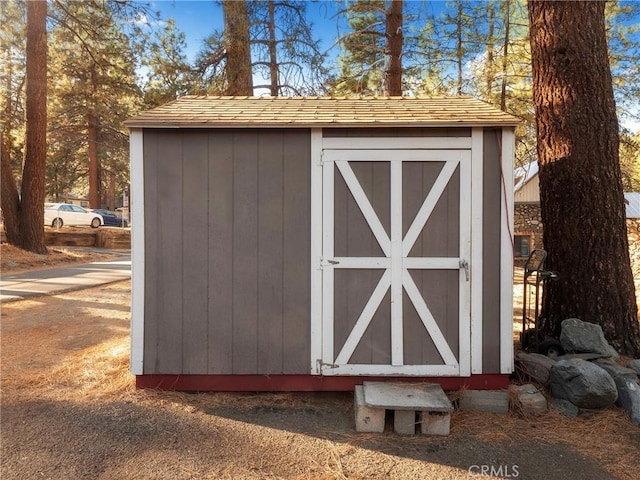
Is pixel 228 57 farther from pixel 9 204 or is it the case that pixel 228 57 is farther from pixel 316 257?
pixel 9 204

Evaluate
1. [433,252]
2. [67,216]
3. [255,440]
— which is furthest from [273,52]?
[67,216]

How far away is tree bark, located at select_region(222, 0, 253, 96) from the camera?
8.52 metres

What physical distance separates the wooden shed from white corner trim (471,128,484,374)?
0.01 m

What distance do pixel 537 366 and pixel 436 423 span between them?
3.97ft

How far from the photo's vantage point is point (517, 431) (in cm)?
288

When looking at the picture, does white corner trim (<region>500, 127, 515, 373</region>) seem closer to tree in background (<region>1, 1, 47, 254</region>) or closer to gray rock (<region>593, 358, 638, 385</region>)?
gray rock (<region>593, 358, 638, 385</region>)

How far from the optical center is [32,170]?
36.8 feet

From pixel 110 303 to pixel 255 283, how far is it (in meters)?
4.71

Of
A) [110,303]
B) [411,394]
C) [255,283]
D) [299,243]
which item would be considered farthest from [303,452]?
[110,303]

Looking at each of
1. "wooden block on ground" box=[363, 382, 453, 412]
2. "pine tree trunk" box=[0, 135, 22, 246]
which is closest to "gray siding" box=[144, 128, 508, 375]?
"wooden block on ground" box=[363, 382, 453, 412]

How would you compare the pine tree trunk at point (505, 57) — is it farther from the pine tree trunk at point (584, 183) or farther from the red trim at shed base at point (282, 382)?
the red trim at shed base at point (282, 382)

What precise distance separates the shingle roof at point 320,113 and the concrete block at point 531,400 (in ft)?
6.72

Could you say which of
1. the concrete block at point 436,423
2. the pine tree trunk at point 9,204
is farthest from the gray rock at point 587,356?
the pine tree trunk at point 9,204

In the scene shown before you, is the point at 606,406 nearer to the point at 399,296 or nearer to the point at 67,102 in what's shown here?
the point at 399,296
